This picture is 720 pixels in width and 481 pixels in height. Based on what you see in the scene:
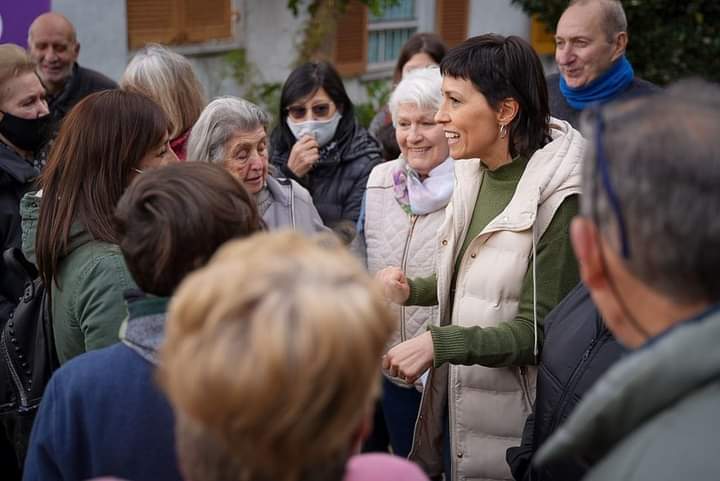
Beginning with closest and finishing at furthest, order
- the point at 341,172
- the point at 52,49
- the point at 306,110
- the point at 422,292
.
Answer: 1. the point at 422,292
2. the point at 341,172
3. the point at 306,110
4. the point at 52,49

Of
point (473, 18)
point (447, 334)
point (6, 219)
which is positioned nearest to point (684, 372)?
point (447, 334)

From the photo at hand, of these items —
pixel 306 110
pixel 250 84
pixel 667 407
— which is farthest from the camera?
pixel 250 84

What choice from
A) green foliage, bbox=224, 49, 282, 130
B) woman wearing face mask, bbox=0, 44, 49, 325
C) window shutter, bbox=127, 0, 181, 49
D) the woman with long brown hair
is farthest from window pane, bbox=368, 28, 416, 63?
the woman with long brown hair

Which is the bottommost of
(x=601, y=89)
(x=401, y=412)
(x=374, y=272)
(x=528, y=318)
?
(x=401, y=412)

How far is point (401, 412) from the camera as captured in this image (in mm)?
3266

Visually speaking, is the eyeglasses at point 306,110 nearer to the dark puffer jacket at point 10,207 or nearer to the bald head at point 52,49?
the dark puffer jacket at point 10,207

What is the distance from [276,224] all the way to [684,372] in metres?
2.04

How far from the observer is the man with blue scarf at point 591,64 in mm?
4195

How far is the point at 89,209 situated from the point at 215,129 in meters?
0.81

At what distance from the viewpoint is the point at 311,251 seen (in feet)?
3.55

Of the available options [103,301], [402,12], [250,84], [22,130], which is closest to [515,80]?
[103,301]

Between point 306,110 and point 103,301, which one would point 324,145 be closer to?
point 306,110

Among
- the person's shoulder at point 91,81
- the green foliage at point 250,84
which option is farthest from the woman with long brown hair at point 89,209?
the green foliage at point 250,84

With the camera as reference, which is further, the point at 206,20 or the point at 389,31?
the point at 389,31
